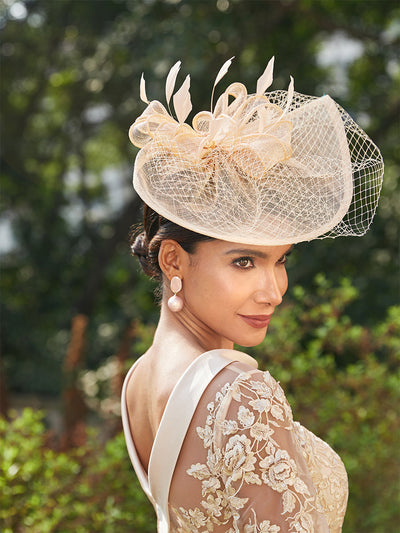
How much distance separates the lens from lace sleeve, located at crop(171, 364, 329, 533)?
1.22m

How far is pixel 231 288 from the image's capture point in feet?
4.46

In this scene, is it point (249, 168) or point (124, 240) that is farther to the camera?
point (124, 240)

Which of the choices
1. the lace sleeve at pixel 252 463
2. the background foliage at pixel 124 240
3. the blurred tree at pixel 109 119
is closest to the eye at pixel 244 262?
the lace sleeve at pixel 252 463

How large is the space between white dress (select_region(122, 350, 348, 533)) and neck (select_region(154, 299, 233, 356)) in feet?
0.37

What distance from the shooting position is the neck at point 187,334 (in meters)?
1.44

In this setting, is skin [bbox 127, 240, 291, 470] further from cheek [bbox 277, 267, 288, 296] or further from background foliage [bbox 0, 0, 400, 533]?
background foliage [bbox 0, 0, 400, 533]

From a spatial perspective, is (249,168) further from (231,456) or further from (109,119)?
(109,119)

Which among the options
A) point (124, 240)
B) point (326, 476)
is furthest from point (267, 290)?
point (124, 240)

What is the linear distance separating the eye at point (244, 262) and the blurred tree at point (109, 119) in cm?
384

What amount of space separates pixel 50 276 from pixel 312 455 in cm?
719

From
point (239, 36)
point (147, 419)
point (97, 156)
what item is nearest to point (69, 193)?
point (97, 156)

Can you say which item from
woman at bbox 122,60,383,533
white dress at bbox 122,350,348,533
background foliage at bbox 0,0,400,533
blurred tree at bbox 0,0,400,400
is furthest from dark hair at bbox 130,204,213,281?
blurred tree at bbox 0,0,400,400

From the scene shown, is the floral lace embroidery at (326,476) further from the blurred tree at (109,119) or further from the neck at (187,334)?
the blurred tree at (109,119)

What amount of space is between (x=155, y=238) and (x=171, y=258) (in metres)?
0.06
